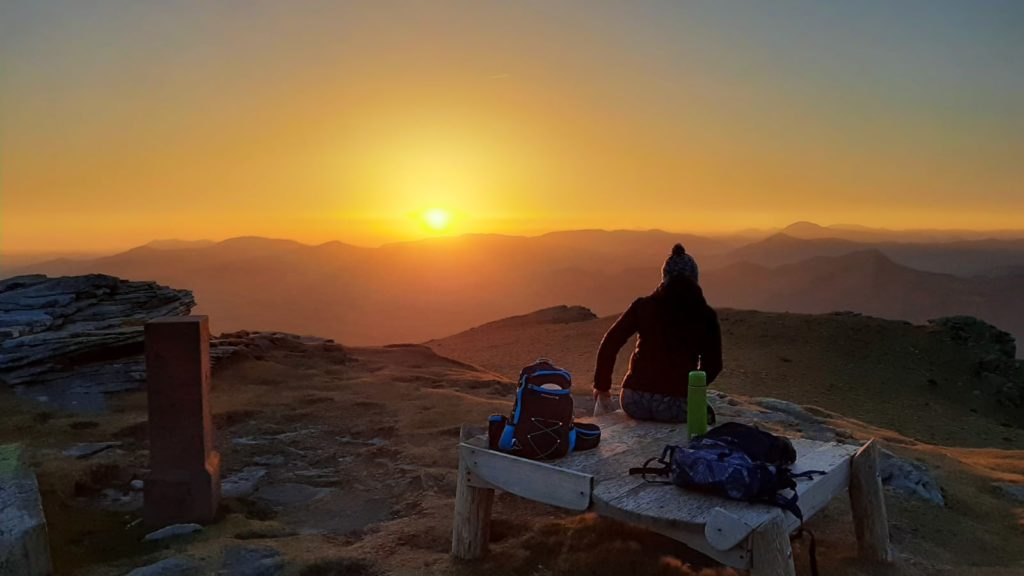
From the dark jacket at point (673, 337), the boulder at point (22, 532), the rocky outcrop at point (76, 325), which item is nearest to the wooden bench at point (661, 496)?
the dark jacket at point (673, 337)

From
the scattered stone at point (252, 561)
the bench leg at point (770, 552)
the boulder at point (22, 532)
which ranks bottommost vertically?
the scattered stone at point (252, 561)

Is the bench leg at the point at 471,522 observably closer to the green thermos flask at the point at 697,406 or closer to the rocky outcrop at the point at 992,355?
the green thermos flask at the point at 697,406

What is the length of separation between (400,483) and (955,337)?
20609 mm

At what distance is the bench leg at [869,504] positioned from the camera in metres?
4.91

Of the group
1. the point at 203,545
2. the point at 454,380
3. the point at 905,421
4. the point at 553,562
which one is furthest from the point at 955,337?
the point at 203,545

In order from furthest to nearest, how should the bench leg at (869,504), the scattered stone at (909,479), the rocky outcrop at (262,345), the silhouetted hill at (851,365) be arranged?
the silhouetted hill at (851,365) < the rocky outcrop at (262,345) < the scattered stone at (909,479) < the bench leg at (869,504)

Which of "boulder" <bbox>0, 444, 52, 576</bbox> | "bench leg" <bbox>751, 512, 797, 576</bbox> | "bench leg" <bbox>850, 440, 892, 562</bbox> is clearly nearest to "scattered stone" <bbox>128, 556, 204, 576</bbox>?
"boulder" <bbox>0, 444, 52, 576</bbox>

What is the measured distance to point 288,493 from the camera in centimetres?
682

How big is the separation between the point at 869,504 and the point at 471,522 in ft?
8.90

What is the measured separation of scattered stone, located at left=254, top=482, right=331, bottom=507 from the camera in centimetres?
660

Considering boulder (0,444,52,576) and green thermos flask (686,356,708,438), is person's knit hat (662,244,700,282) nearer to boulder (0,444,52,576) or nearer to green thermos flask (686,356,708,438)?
green thermos flask (686,356,708,438)

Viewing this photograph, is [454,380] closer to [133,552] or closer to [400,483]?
[400,483]

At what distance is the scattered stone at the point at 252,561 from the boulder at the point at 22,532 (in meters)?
1.15

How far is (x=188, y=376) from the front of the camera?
586 cm
